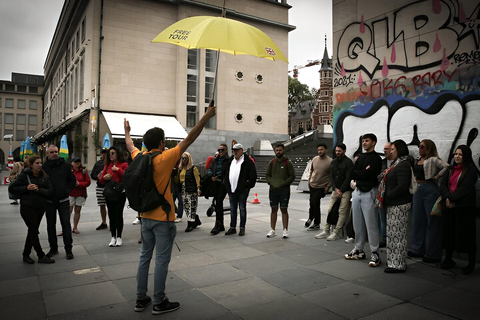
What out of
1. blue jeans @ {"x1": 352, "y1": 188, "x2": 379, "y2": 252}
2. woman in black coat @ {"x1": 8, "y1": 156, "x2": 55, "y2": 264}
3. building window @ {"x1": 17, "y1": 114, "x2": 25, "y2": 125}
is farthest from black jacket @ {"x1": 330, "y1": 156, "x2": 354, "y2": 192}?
building window @ {"x1": 17, "y1": 114, "x2": 25, "y2": 125}

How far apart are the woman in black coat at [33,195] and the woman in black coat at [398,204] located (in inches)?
200

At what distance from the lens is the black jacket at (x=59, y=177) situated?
19.5 ft

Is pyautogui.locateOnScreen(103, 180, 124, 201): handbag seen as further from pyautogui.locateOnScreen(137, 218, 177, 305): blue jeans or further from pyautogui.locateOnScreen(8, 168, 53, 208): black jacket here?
pyautogui.locateOnScreen(137, 218, 177, 305): blue jeans

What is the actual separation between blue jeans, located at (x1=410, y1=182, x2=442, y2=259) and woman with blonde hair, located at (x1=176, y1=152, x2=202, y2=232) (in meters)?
4.49

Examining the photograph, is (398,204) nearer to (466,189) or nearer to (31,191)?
(466,189)

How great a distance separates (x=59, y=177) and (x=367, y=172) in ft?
16.2

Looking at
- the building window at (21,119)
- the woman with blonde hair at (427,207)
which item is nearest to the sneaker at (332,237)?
the woman with blonde hair at (427,207)

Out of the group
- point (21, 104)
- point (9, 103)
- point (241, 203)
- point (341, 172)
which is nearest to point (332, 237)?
point (341, 172)

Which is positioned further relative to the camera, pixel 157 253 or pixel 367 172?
pixel 367 172

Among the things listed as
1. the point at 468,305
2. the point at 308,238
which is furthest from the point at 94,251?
the point at 468,305

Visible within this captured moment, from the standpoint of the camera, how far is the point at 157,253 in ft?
12.4

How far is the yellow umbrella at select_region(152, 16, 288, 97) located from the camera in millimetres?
5047

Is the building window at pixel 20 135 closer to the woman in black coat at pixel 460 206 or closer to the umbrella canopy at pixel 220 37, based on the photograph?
the umbrella canopy at pixel 220 37

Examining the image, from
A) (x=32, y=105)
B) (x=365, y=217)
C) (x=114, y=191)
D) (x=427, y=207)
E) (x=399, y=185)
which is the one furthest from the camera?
(x=32, y=105)
